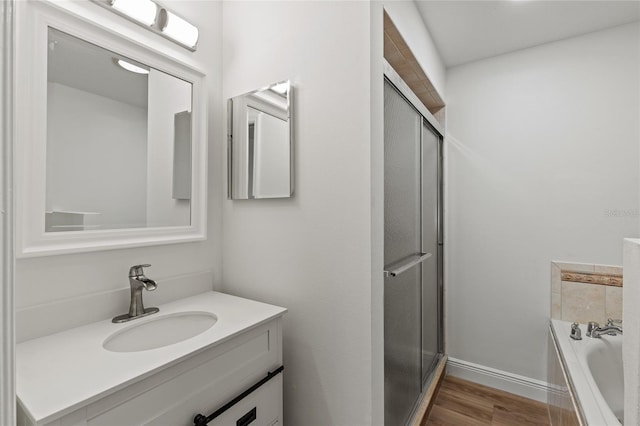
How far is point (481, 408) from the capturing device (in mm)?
1926

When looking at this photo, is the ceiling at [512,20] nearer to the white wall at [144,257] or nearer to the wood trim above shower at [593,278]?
the white wall at [144,257]

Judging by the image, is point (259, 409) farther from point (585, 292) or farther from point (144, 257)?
point (585, 292)

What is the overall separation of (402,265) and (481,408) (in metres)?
1.27

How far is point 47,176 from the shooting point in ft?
3.14

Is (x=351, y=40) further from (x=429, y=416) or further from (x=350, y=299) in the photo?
(x=429, y=416)

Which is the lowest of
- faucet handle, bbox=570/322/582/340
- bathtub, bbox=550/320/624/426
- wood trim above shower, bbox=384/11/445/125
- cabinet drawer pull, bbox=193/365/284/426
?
bathtub, bbox=550/320/624/426

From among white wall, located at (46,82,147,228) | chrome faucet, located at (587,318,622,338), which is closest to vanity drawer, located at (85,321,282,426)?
white wall, located at (46,82,147,228)

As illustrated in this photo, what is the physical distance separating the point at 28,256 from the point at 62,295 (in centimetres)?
17

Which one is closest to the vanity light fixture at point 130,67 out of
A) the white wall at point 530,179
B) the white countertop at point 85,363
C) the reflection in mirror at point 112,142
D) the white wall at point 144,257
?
the reflection in mirror at point 112,142

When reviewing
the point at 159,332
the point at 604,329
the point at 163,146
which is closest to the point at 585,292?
the point at 604,329

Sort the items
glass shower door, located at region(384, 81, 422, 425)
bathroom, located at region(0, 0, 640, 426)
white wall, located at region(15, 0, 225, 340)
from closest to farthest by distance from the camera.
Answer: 1. white wall, located at region(15, 0, 225, 340)
2. bathroom, located at region(0, 0, 640, 426)
3. glass shower door, located at region(384, 81, 422, 425)

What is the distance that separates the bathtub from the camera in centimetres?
130

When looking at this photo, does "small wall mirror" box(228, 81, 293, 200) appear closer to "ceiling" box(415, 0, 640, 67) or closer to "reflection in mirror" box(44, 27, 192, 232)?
"reflection in mirror" box(44, 27, 192, 232)

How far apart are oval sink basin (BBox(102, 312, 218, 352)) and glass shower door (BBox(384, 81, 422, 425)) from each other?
0.77 meters
